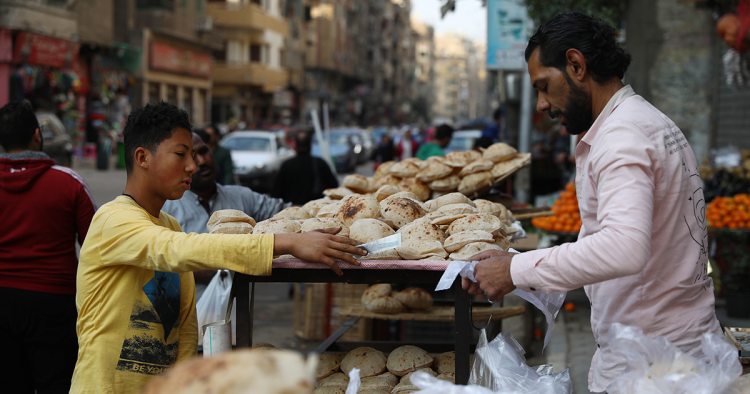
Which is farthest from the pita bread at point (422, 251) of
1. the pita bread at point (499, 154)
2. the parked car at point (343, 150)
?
the parked car at point (343, 150)

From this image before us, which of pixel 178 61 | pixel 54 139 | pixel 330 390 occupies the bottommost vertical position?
pixel 330 390

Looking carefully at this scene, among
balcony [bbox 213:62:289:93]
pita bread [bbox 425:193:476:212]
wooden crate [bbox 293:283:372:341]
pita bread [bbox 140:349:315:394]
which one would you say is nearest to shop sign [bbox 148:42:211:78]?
balcony [bbox 213:62:289:93]

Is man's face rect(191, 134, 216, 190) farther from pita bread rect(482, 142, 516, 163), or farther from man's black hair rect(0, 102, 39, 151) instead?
pita bread rect(482, 142, 516, 163)

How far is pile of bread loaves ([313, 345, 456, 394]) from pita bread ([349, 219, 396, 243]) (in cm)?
70

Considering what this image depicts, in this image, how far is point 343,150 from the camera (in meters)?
24.2

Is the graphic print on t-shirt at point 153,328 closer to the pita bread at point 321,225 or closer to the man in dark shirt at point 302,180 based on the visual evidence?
the pita bread at point 321,225

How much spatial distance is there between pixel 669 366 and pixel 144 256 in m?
1.66

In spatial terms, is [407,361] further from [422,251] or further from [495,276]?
[495,276]

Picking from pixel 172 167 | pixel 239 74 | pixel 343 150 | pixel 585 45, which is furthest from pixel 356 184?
pixel 239 74

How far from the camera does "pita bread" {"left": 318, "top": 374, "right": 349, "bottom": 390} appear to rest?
2.84 meters

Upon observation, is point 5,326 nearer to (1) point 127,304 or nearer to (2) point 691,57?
(1) point 127,304

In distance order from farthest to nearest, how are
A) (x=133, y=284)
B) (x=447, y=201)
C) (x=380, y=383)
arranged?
(x=447, y=201) → (x=380, y=383) → (x=133, y=284)

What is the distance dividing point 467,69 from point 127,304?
183m

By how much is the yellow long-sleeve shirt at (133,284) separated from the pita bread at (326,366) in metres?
0.76
